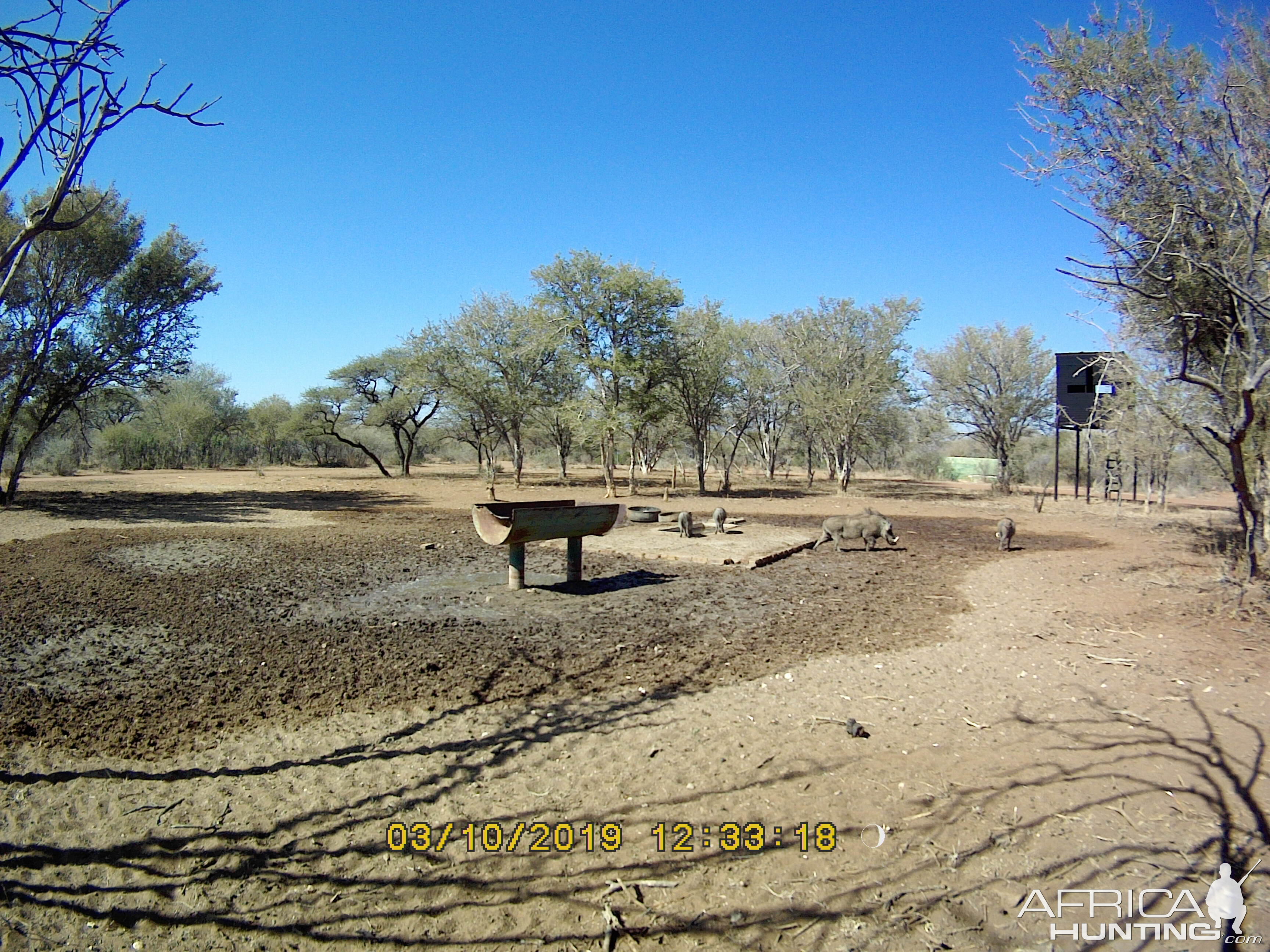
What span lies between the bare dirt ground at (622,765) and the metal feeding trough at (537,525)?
37cm

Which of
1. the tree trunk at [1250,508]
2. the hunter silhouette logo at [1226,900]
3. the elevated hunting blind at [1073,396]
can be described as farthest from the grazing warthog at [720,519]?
the elevated hunting blind at [1073,396]

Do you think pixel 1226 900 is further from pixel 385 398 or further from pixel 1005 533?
pixel 385 398

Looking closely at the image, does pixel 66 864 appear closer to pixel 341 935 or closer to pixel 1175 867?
pixel 341 935

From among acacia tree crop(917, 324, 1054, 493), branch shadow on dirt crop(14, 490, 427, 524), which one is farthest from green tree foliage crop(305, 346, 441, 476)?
acacia tree crop(917, 324, 1054, 493)

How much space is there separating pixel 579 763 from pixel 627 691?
1.12 meters

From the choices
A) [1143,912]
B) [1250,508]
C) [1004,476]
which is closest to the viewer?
[1143,912]

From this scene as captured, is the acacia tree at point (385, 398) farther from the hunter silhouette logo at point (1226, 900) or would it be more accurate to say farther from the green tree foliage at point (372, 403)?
the hunter silhouette logo at point (1226, 900)

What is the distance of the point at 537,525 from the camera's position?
745 centimetres

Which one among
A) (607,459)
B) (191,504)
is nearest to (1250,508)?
(607,459)

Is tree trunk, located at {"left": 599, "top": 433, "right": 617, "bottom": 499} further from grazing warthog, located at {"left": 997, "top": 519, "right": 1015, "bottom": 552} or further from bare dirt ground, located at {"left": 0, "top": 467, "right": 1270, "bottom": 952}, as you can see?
bare dirt ground, located at {"left": 0, "top": 467, "right": 1270, "bottom": 952}

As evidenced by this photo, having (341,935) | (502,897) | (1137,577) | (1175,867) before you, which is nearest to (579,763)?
(502,897)

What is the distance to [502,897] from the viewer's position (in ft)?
8.25

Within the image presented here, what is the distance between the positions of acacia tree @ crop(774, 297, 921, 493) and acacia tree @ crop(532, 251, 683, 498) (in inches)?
303

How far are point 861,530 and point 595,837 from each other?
974 centimetres
